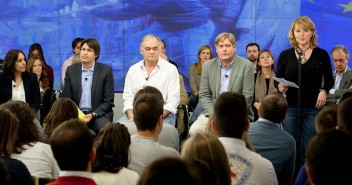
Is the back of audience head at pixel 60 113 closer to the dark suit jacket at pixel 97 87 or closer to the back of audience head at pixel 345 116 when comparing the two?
the dark suit jacket at pixel 97 87

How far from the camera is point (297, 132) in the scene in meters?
6.16

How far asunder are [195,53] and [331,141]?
691cm

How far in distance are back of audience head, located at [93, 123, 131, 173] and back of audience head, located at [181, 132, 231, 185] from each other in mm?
742

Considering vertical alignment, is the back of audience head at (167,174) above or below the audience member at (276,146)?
above

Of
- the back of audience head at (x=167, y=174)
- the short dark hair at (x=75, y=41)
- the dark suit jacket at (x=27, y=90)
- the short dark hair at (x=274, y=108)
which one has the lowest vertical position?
the dark suit jacket at (x=27, y=90)

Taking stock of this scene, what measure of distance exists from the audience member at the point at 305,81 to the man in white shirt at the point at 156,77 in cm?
106

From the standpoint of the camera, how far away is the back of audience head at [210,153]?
8.64 ft

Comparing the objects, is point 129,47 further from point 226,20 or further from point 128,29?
point 226,20

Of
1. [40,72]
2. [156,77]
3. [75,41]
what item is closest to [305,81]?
[156,77]

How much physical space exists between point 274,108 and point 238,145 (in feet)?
3.50

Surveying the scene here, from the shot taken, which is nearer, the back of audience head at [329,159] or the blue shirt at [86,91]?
the back of audience head at [329,159]

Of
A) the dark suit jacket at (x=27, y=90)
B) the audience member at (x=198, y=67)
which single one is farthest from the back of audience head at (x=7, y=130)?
the audience member at (x=198, y=67)

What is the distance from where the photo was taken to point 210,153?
2641 millimetres

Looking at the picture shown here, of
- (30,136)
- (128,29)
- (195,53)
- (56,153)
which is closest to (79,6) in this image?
(128,29)
